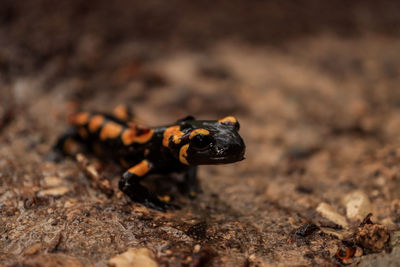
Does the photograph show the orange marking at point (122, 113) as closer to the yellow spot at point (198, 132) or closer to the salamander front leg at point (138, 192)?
the salamander front leg at point (138, 192)

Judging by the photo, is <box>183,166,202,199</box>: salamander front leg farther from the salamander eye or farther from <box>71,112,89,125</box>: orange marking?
<box>71,112,89,125</box>: orange marking

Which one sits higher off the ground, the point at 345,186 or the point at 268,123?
the point at 268,123

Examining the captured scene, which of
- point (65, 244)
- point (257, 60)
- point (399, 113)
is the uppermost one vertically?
point (257, 60)

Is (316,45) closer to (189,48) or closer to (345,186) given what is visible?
(189,48)

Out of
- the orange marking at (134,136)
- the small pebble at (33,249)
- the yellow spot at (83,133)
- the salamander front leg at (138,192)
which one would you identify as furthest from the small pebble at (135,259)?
the yellow spot at (83,133)

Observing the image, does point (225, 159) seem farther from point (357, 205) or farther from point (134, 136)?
point (357, 205)

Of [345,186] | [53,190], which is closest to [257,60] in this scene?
[345,186]

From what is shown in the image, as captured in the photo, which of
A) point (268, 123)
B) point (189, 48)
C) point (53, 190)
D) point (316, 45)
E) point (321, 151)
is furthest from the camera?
point (316, 45)
